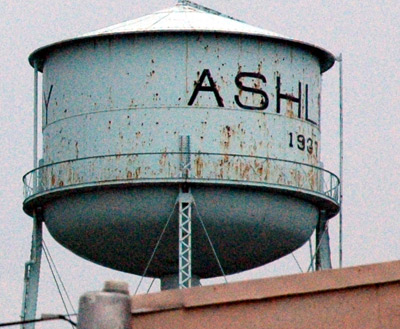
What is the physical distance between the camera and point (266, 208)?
97.7 ft

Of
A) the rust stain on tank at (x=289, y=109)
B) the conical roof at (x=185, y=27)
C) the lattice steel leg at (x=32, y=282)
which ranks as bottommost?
Result: the lattice steel leg at (x=32, y=282)

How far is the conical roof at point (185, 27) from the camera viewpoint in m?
30.1

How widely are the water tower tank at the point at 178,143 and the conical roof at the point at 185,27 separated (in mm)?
40

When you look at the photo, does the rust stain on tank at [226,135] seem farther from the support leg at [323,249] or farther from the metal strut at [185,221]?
the support leg at [323,249]

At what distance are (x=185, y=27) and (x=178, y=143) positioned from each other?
6.63 feet

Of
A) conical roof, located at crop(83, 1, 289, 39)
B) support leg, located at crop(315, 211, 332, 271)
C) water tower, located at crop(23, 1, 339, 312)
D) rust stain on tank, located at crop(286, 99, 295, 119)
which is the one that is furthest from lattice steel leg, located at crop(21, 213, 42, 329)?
rust stain on tank, located at crop(286, 99, 295, 119)

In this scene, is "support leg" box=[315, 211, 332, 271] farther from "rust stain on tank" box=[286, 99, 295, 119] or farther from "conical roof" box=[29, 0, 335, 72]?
"conical roof" box=[29, 0, 335, 72]

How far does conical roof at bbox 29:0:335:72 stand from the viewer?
3012 cm

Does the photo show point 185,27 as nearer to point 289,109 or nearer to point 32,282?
point 289,109

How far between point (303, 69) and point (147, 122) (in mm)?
3139

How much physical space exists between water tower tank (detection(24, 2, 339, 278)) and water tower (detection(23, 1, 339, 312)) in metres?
0.02

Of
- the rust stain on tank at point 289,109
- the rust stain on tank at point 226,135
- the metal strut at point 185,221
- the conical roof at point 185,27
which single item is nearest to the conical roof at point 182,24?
the conical roof at point 185,27

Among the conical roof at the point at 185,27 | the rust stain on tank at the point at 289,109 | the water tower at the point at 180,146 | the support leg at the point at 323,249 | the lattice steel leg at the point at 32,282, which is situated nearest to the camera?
the water tower at the point at 180,146

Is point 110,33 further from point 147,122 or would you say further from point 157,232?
point 157,232
